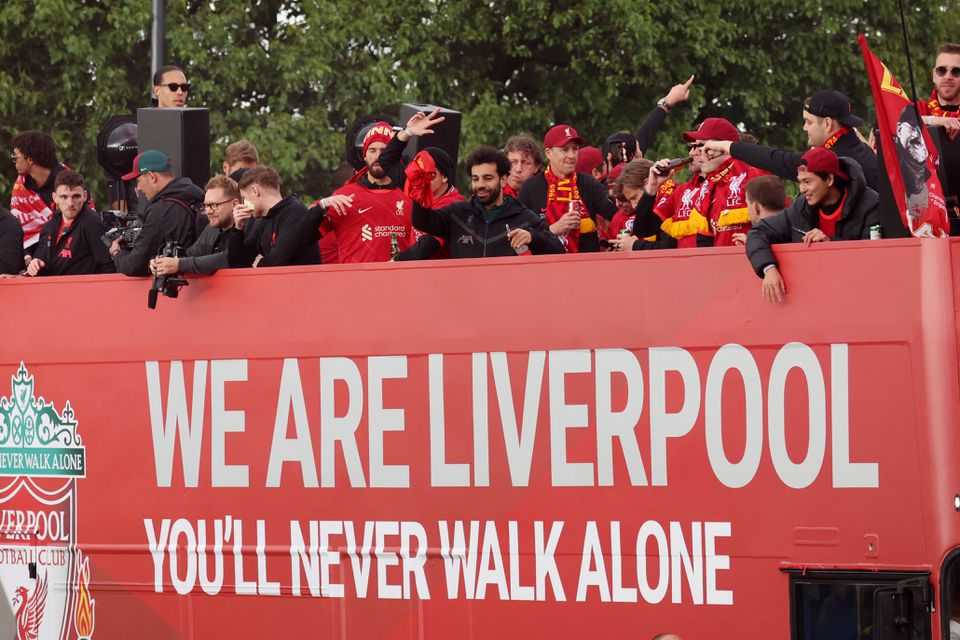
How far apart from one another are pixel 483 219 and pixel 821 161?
5.82 feet

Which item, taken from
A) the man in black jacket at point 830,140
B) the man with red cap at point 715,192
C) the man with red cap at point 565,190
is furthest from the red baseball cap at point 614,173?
the man in black jacket at point 830,140

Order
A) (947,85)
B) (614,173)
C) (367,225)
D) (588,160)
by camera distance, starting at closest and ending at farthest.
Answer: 1. (947,85)
2. (367,225)
3. (614,173)
4. (588,160)

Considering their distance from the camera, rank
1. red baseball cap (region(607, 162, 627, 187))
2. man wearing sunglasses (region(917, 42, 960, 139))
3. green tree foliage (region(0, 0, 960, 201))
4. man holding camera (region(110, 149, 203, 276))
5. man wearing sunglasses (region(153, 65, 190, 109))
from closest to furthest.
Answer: man wearing sunglasses (region(917, 42, 960, 139)) < man holding camera (region(110, 149, 203, 276)) < man wearing sunglasses (region(153, 65, 190, 109)) < red baseball cap (region(607, 162, 627, 187)) < green tree foliage (region(0, 0, 960, 201))

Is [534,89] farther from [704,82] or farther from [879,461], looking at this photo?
[879,461]

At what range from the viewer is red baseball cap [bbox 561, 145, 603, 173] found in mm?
10580

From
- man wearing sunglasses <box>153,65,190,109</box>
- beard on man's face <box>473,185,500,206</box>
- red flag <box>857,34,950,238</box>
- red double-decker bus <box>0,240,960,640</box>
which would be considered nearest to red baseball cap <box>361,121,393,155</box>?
beard on man's face <box>473,185,500,206</box>

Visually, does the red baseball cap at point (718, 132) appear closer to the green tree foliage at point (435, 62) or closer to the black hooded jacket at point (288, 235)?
the black hooded jacket at point (288, 235)

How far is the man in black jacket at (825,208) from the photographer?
7.31 meters

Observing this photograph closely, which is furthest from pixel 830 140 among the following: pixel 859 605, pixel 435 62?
pixel 435 62

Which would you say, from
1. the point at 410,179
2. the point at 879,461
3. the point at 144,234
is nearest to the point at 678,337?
the point at 879,461

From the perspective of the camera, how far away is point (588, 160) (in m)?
10.6

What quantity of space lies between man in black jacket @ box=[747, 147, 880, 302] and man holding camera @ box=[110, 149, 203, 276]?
10.3 ft

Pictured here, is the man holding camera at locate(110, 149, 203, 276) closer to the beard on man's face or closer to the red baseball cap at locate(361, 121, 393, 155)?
the red baseball cap at locate(361, 121, 393, 155)

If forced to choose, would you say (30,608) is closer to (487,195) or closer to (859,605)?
(487,195)
